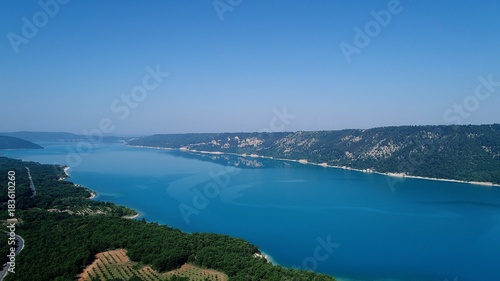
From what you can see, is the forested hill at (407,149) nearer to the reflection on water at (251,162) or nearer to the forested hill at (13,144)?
the reflection on water at (251,162)

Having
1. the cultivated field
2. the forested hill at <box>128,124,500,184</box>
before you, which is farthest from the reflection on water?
the cultivated field

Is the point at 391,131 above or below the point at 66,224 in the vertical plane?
above

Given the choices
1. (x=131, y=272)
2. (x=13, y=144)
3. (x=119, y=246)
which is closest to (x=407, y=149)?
(x=119, y=246)

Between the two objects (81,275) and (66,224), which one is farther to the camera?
(66,224)

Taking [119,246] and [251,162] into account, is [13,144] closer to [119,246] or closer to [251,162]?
[251,162]

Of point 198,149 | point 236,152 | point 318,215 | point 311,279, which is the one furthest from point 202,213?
point 198,149

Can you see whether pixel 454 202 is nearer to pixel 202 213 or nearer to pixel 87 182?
pixel 202 213

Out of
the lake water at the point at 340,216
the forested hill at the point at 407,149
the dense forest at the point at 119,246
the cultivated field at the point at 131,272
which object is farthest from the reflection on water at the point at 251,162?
the cultivated field at the point at 131,272

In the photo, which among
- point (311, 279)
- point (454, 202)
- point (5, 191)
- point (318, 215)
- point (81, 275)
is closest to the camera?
point (311, 279)
